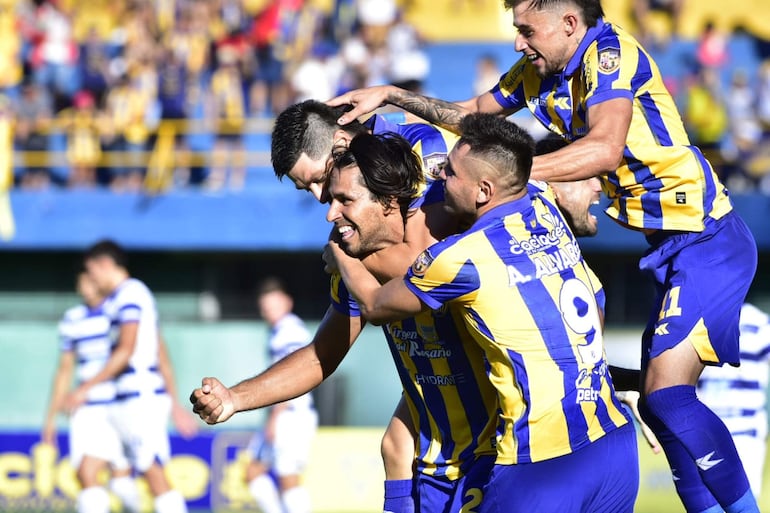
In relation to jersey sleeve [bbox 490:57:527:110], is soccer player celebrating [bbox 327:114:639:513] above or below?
below

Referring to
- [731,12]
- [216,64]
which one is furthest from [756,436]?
[731,12]

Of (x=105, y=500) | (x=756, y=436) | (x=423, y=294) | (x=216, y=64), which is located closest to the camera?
(x=423, y=294)

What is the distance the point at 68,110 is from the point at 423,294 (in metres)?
13.9

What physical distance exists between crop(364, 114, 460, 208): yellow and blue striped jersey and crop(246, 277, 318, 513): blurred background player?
18.1 feet

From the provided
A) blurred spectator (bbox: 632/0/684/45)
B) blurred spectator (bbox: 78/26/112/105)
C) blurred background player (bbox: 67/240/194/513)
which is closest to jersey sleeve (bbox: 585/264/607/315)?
blurred background player (bbox: 67/240/194/513)

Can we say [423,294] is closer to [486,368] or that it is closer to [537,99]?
[486,368]

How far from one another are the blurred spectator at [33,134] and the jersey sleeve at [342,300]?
12.1 metres

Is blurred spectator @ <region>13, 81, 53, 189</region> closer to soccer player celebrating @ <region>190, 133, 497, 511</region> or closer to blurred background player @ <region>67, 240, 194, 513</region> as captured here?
blurred background player @ <region>67, 240, 194, 513</region>

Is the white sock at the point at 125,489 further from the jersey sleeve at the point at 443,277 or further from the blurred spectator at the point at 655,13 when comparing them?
the blurred spectator at the point at 655,13

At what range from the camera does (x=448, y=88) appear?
17891 millimetres

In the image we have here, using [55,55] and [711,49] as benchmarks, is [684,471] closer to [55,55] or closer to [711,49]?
[711,49]

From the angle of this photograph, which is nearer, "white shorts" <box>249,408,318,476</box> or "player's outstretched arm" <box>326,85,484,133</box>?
"player's outstretched arm" <box>326,85,484,133</box>

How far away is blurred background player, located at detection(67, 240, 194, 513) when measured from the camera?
9.67m

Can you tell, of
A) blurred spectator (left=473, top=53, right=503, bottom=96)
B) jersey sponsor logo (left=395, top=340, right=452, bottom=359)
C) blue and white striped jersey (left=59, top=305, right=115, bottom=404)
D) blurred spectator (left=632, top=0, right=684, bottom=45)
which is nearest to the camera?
jersey sponsor logo (left=395, top=340, right=452, bottom=359)
